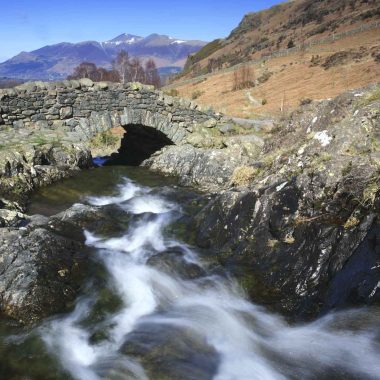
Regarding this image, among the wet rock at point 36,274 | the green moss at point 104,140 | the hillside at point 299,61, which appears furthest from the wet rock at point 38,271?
the hillside at point 299,61

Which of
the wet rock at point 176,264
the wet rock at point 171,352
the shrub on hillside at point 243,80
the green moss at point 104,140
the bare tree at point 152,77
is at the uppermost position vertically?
the bare tree at point 152,77

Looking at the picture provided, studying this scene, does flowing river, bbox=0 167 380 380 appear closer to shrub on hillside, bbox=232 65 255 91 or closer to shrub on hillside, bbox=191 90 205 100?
shrub on hillside, bbox=191 90 205 100

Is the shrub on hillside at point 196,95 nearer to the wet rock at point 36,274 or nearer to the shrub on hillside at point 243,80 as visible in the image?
the shrub on hillside at point 243,80

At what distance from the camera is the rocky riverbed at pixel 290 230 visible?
21.4 ft

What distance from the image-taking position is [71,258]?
877 cm

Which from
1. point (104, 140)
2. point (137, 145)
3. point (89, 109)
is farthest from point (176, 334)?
point (104, 140)

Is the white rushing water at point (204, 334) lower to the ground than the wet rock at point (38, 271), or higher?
lower

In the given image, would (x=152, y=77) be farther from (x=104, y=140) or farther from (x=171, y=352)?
(x=171, y=352)

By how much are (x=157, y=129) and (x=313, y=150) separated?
1032 cm

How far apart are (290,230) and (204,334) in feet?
8.07

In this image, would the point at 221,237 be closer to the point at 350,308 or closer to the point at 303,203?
the point at 303,203

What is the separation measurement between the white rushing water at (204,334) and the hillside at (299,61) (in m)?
23.1

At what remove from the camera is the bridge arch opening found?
66.5 ft

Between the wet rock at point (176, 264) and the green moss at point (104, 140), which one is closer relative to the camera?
the wet rock at point (176, 264)
